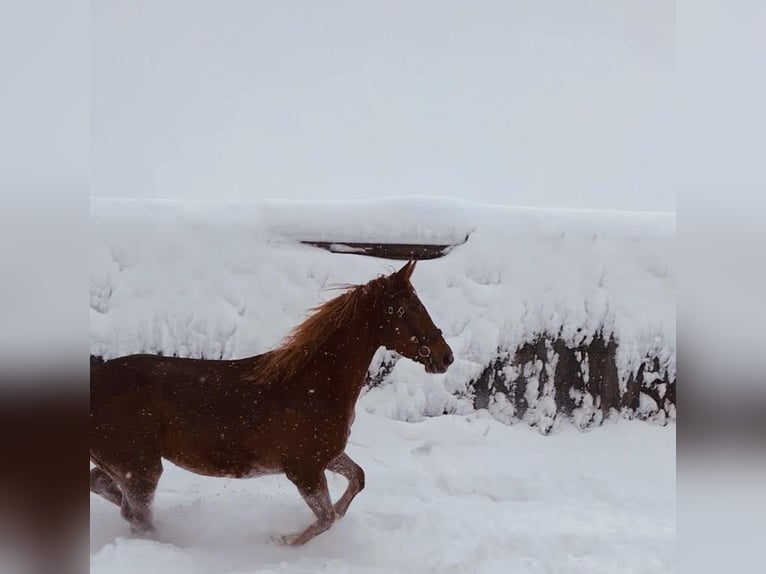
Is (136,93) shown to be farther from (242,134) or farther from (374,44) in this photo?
(374,44)

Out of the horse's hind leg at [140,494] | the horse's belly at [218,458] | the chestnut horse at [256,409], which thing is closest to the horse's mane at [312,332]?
the chestnut horse at [256,409]

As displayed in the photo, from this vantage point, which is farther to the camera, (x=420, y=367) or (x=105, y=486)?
(x=420, y=367)

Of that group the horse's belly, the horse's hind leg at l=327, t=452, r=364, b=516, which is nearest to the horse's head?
the horse's hind leg at l=327, t=452, r=364, b=516

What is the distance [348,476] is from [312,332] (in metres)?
0.38

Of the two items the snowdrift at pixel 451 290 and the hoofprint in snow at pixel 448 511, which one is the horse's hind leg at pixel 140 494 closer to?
the hoofprint in snow at pixel 448 511

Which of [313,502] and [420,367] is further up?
[420,367]

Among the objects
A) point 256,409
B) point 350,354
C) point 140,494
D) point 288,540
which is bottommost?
point 288,540

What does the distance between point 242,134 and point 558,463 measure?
1.21 m

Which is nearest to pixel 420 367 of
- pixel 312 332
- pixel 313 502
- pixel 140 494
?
pixel 312 332

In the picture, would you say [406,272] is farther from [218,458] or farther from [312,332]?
[218,458]

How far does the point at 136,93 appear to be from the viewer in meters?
1.54

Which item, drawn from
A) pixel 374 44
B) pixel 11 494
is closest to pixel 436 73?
pixel 374 44

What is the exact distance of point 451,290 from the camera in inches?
64.8

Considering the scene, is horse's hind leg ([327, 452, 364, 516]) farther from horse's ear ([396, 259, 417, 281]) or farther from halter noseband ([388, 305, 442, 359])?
horse's ear ([396, 259, 417, 281])
